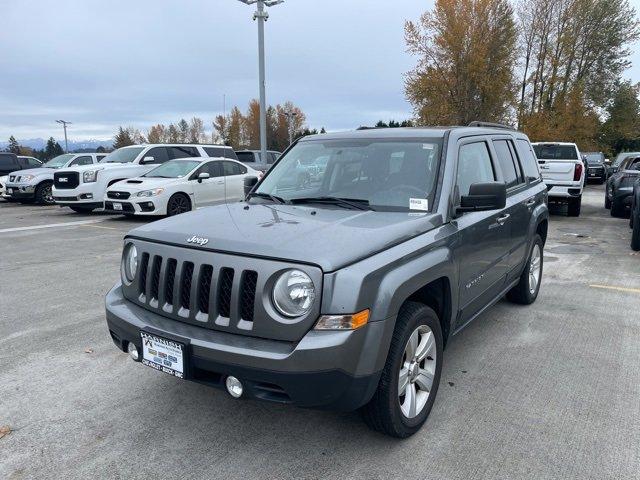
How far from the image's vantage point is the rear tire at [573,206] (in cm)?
1326

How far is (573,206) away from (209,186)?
9800 mm

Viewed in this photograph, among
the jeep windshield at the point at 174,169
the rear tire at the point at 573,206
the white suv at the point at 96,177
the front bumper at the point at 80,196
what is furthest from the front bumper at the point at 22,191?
the rear tire at the point at 573,206

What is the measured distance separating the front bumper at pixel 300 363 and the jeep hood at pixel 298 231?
0.38 metres

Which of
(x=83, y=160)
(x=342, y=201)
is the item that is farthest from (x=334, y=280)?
(x=83, y=160)

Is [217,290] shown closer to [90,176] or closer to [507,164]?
[507,164]

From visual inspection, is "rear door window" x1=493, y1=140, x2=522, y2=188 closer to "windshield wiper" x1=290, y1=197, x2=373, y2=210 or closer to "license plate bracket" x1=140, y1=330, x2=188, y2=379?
"windshield wiper" x1=290, y1=197, x2=373, y2=210

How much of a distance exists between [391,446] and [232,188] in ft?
36.9

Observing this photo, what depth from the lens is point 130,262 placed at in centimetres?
313

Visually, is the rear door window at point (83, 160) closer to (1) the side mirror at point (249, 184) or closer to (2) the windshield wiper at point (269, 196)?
(1) the side mirror at point (249, 184)

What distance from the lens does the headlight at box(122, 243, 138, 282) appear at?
3.11 m

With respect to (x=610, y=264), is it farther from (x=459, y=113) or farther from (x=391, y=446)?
(x=459, y=113)

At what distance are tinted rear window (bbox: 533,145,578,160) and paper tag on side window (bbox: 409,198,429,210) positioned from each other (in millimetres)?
11541

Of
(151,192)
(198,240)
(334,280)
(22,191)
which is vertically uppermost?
(198,240)

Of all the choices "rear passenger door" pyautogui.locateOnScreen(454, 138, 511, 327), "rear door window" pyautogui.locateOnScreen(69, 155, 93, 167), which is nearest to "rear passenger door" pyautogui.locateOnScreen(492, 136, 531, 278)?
"rear passenger door" pyautogui.locateOnScreen(454, 138, 511, 327)
